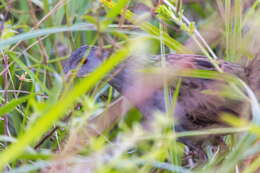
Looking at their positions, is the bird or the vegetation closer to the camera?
the vegetation

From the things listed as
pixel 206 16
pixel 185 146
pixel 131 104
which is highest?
pixel 206 16

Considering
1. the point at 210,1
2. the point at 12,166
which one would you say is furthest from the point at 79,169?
the point at 210,1

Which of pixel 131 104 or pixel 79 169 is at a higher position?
pixel 79 169

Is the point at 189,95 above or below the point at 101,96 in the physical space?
above

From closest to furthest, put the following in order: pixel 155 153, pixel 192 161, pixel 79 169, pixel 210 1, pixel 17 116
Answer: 1. pixel 155 153
2. pixel 79 169
3. pixel 17 116
4. pixel 192 161
5. pixel 210 1

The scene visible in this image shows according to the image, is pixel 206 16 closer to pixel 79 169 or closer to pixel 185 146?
pixel 185 146

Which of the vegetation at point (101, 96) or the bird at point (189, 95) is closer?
the vegetation at point (101, 96)

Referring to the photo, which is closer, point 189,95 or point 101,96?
point 189,95

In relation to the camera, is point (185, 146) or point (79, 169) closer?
point (79, 169)
